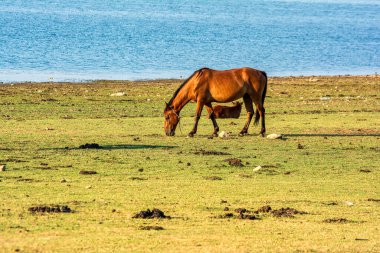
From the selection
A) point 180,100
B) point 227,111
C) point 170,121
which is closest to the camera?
point 170,121

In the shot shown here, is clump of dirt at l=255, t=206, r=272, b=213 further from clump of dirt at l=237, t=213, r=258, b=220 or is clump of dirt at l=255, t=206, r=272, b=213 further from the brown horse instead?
the brown horse

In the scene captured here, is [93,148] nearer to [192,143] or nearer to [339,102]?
[192,143]

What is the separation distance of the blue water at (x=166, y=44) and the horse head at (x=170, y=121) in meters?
19.9

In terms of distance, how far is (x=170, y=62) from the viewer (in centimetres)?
5947

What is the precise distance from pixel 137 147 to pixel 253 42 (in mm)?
66011

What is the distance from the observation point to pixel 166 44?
255 ft

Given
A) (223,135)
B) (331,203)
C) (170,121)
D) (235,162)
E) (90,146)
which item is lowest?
(223,135)

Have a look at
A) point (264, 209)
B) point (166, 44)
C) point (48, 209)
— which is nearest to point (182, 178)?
point (264, 209)

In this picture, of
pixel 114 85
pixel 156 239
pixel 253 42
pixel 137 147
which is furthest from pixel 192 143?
pixel 253 42

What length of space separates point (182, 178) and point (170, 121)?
702cm

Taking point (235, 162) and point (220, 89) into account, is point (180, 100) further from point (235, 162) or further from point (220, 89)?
point (235, 162)

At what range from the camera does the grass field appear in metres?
11.7

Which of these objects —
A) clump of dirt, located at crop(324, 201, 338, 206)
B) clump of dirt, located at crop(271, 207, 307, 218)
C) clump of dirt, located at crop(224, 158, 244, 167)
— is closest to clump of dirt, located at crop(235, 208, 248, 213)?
clump of dirt, located at crop(271, 207, 307, 218)

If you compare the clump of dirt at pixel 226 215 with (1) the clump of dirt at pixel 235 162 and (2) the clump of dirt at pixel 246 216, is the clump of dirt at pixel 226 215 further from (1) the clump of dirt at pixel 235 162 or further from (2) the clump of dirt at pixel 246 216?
(1) the clump of dirt at pixel 235 162
